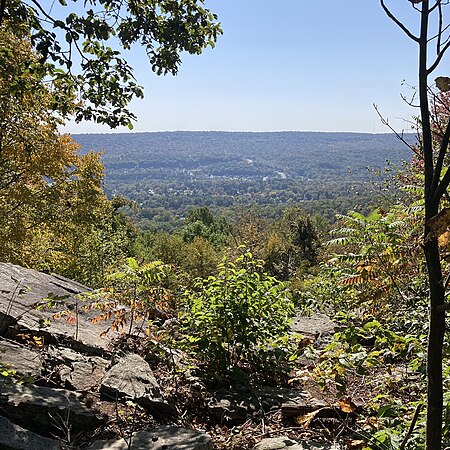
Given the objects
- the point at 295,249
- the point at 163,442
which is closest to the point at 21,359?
the point at 163,442

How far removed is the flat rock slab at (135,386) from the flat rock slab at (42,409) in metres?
0.34

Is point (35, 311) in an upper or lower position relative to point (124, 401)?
upper

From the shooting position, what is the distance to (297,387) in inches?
203

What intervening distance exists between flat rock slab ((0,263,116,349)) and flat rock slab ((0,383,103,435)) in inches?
36.1

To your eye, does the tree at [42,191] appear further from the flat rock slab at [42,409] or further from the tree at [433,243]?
the tree at [433,243]

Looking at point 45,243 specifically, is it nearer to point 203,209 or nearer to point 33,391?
point 33,391

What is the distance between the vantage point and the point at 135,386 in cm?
420

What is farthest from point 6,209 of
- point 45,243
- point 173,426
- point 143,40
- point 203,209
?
point 203,209

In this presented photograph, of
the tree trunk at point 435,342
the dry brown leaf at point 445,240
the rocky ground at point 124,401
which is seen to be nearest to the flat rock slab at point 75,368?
the rocky ground at point 124,401

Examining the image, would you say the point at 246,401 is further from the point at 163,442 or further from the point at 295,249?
the point at 295,249

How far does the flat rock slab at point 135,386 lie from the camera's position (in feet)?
13.3

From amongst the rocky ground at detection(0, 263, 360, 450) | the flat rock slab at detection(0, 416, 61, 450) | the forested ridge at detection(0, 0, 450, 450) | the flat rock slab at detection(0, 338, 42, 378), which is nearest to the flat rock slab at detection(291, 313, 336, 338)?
the forested ridge at detection(0, 0, 450, 450)

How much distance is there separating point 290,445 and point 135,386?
1629 millimetres

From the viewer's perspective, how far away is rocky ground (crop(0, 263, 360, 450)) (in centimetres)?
334
